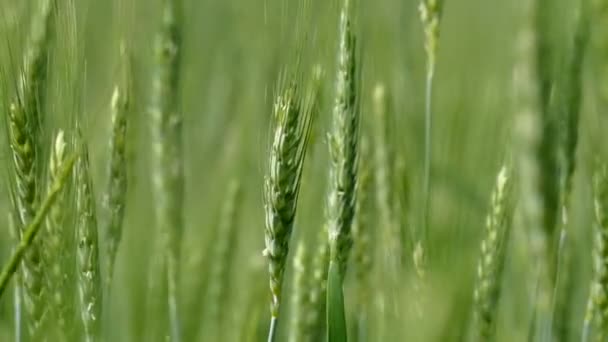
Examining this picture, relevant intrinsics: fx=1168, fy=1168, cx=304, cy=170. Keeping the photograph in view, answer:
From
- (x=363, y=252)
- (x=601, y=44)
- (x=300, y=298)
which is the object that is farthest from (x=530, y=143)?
(x=363, y=252)

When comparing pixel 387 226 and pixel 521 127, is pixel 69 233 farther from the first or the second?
pixel 387 226

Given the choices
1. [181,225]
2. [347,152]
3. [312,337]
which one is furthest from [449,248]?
[181,225]

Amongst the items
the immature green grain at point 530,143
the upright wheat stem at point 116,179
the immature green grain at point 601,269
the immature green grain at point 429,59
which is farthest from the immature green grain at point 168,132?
the immature green grain at point 530,143

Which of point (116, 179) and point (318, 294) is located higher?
point (116, 179)

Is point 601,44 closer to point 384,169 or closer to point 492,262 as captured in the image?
point 492,262

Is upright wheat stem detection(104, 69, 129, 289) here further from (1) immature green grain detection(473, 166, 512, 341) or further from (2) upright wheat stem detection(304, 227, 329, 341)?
(1) immature green grain detection(473, 166, 512, 341)

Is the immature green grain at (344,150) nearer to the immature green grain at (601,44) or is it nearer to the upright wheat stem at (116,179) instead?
the upright wheat stem at (116,179)
